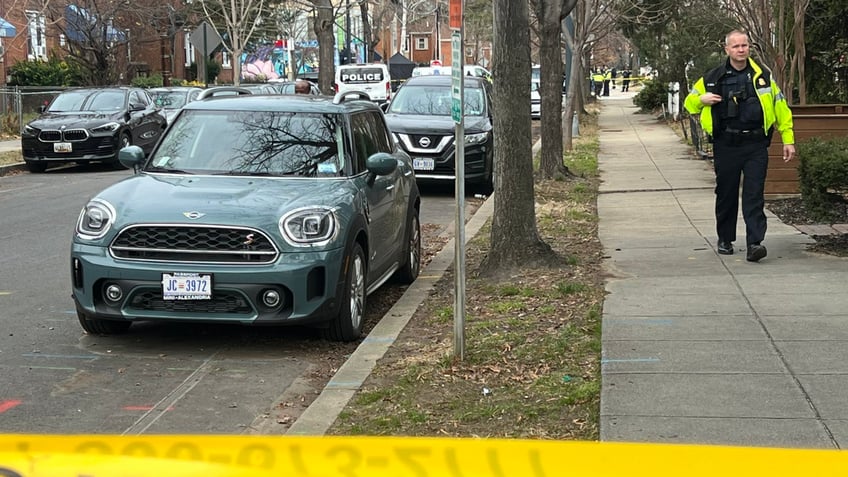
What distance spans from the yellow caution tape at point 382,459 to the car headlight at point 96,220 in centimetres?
542

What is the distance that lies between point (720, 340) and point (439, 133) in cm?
1029

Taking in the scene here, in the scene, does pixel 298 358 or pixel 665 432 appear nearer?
pixel 665 432

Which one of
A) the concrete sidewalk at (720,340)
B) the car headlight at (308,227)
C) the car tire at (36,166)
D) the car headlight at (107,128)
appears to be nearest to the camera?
the concrete sidewalk at (720,340)

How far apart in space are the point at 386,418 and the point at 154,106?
2016 cm

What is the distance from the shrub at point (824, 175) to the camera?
29.8ft

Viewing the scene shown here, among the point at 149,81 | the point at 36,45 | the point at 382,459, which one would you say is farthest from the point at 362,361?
the point at 149,81

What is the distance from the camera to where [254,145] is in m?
8.09

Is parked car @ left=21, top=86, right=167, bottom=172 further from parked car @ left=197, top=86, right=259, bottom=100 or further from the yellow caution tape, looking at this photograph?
the yellow caution tape

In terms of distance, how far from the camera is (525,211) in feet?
29.3

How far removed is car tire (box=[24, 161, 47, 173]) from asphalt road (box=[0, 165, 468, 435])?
12.3 m

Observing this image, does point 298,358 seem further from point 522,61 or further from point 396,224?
point 522,61

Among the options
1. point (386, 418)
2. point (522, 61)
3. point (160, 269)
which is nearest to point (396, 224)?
point (522, 61)

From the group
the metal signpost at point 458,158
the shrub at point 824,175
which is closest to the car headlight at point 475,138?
the shrub at point 824,175

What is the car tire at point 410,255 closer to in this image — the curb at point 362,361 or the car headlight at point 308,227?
the curb at point 362,361
